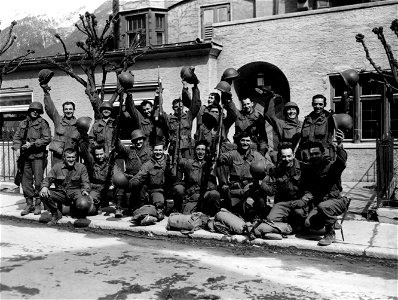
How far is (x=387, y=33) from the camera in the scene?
11.9m

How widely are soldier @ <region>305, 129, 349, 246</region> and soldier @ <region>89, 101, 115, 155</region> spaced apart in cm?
401

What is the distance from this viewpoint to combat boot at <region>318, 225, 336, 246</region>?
611 centimetres

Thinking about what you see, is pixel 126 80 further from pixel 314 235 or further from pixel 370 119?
pixel 370 119

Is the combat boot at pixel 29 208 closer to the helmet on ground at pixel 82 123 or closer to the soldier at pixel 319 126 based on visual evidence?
the helmet on ground at pixel 82 123

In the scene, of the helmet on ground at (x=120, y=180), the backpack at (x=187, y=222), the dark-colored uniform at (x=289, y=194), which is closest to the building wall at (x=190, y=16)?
the helmet on ground at (x=120, y=180)

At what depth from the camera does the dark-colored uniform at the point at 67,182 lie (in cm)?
798

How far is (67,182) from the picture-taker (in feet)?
26.5

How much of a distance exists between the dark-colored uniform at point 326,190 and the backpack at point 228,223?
0.99 metres

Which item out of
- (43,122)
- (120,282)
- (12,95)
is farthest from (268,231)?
(12,95)

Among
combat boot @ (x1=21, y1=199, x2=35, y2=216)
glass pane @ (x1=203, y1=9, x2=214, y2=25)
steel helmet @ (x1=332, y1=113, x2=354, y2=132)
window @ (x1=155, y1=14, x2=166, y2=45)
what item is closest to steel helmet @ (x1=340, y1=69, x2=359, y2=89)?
steel helmet @ (x1=332, y1=113, x2=354, y2=132)

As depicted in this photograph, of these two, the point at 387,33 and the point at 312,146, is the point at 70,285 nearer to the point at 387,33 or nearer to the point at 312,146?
the point at 312,146

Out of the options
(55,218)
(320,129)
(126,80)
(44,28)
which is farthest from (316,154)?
(44,28)

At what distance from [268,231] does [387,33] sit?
25.8 feet

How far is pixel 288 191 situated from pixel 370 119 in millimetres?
6839
